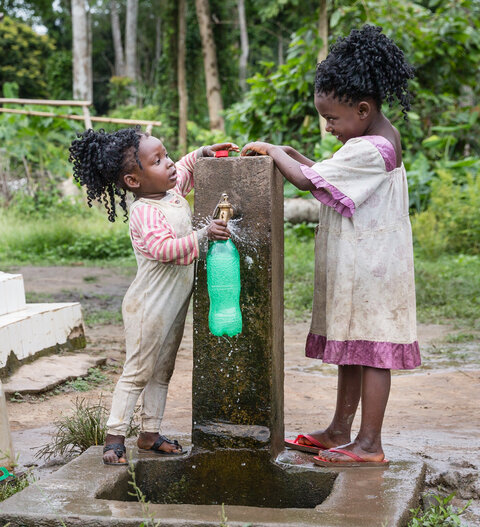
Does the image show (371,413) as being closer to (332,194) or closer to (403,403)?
(332,194)

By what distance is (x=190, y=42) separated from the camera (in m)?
21.5

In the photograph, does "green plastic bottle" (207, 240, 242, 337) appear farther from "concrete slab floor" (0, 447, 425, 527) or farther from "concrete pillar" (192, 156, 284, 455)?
"concrete slab floor" (0, 447, 425, 527)

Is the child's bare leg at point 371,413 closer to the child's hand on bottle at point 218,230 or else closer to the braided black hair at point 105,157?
the child's hand on bottle at point 218,230

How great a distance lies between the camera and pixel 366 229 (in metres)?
2.89

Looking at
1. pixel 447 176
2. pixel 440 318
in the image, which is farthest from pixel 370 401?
pixel 447 176

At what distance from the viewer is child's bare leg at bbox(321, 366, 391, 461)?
2.89m

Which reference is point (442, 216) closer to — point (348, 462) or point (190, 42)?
point (348, 462)

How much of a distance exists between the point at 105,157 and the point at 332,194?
898 mm

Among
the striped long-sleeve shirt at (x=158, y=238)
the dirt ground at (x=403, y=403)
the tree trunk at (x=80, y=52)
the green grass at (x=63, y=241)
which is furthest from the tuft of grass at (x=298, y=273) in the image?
the tree trunk at (x=80, y=52)

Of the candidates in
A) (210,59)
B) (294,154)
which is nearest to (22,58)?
(210,59)

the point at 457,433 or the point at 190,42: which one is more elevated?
the point at 190,42

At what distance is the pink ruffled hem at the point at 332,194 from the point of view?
2812mm

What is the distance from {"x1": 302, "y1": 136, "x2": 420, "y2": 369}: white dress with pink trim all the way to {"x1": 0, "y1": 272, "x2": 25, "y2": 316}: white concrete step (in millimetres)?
2913

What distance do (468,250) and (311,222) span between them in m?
2.74
